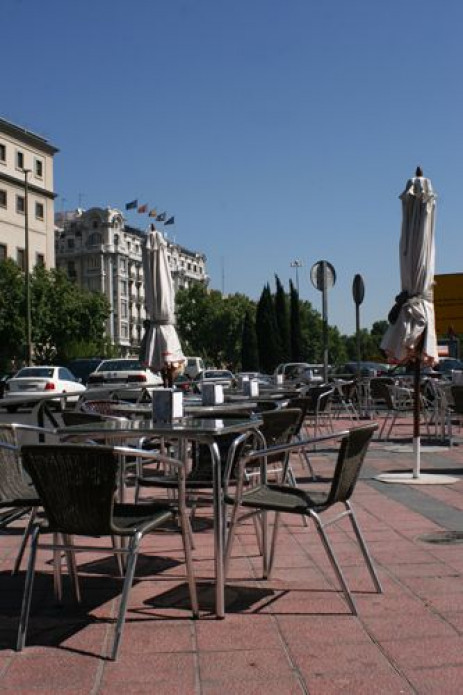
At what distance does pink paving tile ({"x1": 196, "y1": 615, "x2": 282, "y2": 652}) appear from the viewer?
383cm

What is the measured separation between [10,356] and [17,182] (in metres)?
18.2

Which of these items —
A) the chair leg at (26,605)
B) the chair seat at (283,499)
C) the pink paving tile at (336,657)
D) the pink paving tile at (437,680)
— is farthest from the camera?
the chair seat at (283,499)

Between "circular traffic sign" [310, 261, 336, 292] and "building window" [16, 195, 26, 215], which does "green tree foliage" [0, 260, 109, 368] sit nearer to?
"building window" [16, 195, 26, 215]

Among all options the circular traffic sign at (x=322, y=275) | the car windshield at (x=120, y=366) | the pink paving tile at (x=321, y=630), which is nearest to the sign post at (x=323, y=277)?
the circular traffic sign at (x=322, y=275)

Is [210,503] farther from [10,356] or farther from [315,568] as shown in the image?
[10,356]

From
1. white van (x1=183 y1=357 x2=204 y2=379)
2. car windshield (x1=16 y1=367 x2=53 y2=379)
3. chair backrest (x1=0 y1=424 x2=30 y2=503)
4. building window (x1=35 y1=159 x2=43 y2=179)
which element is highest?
building window (x1=35 y1=159 x2=43 y2=179)

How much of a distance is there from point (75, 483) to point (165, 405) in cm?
Answer: 170

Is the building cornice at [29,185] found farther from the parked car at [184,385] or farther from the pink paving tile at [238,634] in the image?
the pink paving tile at [238,634]

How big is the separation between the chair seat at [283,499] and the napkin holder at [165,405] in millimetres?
756

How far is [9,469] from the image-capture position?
16.3ft

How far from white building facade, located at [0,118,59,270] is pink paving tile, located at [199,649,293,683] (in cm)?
6005

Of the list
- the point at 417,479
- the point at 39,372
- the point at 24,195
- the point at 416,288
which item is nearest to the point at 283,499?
the point at 417,479

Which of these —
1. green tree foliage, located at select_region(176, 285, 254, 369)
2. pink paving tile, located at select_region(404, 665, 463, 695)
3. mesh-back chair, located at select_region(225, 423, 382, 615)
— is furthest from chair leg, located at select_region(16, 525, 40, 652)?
green tree foliage, located at select_region(176, 285, 254, 369)

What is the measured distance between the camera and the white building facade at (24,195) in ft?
212
